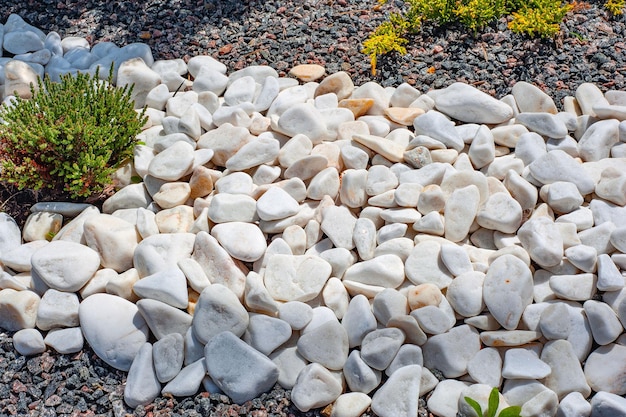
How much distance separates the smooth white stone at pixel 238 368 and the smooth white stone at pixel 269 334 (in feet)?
0.14

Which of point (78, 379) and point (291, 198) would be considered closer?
point (78, 379)

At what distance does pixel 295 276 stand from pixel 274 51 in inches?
70.4

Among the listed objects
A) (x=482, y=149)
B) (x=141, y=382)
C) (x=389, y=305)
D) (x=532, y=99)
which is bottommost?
(x=141, y=382)

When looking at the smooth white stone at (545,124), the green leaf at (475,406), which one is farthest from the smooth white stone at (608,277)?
the smooth white stone at (545,124)

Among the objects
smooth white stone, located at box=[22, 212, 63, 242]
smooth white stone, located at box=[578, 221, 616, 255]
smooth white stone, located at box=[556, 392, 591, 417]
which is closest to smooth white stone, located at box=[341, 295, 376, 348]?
smooth white stone, located at box=[556, 392, 591, 417]

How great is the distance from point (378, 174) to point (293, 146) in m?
0.47

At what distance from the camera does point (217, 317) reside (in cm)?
276

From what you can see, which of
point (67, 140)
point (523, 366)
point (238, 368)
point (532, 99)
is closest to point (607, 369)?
point (523, 366)

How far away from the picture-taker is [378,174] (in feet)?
10.4

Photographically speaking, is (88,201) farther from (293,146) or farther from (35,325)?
(293,146)

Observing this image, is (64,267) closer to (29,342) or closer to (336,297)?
(29,342)

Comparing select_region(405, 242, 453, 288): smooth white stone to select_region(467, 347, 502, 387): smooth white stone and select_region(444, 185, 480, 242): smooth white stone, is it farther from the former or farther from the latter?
select_region(467, 347, 502, 387): smooth white stone

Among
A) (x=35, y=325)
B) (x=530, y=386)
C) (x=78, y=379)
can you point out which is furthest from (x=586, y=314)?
(x=35, y=325)

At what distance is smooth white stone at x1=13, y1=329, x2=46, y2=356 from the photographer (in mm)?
2830
